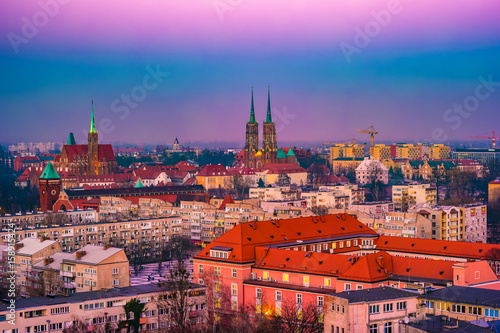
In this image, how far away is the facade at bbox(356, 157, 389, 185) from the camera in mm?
116938

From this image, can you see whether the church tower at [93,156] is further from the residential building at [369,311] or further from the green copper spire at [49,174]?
the residential building at [369,311]

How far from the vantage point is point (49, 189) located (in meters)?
77.9

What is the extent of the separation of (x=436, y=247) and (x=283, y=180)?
3009 inches

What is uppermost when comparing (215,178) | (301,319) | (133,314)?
(215,178)

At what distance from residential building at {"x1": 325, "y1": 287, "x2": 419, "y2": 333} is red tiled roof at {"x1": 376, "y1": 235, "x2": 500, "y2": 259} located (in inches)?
441

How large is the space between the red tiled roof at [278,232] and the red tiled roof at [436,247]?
202 cm

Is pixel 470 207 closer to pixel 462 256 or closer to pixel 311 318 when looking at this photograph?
pixel 462 256

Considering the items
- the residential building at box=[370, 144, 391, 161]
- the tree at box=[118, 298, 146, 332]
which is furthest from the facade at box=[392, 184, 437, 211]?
the residential building at box=[370, 144, 391, 161]

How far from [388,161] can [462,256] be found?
10572 cm

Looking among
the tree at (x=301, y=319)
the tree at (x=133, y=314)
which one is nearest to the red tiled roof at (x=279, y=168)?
the tree at (x=301, y=319)

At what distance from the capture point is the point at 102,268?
37.0 meters

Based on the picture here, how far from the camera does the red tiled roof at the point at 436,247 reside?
39.0 meters

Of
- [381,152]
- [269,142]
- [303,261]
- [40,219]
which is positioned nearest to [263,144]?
[269,142]

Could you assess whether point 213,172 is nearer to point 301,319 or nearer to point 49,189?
point 49,189
